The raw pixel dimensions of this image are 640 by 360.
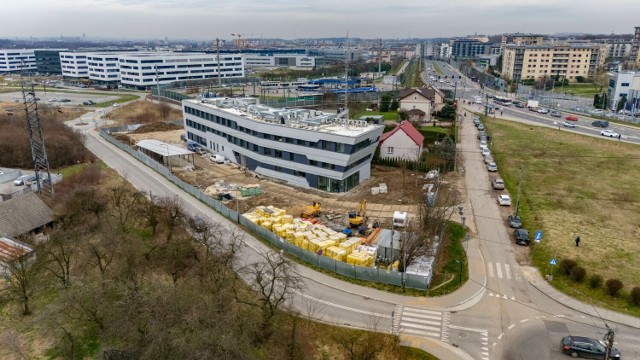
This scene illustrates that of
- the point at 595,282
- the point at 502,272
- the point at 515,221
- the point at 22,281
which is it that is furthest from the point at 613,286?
the point at 22,281

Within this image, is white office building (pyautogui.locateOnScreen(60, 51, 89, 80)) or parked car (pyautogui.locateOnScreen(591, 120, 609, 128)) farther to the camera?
white office building (pyautogui.locateOnScreen(60, 51, 89, 80))

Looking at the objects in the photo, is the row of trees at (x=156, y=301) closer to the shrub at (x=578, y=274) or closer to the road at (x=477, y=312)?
the road at (x=477, y=312)

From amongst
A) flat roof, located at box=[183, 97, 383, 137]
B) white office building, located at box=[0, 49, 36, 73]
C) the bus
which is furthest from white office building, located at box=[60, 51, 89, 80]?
the bus

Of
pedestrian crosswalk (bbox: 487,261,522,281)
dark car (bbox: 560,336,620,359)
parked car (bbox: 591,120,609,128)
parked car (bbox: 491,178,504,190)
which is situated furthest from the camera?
parked car (bbox: 591,120,609,128)

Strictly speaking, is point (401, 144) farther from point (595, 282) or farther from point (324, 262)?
point (595, 282)

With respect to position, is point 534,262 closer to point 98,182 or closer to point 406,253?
point 406,253

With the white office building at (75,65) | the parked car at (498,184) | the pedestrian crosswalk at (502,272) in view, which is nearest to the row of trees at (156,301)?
the pedestrian crosswalk at (502,272)

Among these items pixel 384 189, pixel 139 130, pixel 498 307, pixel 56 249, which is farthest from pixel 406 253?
pixel 139 130

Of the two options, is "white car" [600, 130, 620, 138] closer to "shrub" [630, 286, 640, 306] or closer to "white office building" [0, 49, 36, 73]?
"shrub" [630, 286, 640, 306]
